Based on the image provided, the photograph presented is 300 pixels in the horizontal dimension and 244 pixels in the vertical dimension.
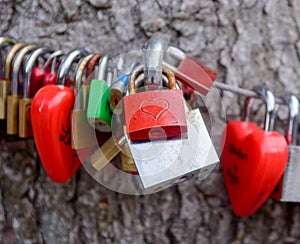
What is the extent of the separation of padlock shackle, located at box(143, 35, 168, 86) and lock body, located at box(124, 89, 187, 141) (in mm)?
34

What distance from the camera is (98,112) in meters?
0.58

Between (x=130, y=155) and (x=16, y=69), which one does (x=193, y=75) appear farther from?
(x=16, y=69)

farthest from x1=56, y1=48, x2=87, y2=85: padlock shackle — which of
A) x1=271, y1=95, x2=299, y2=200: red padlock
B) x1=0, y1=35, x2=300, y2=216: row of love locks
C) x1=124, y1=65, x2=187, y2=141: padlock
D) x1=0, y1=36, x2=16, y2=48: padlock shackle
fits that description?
x1=271, y1=95, x2=299, y2=200: red padlock

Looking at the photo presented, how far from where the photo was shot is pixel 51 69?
728 mm

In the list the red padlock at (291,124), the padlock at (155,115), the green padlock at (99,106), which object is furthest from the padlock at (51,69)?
the red padlock at (291,124)

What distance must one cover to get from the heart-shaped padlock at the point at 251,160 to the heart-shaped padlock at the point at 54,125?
0.24 metres

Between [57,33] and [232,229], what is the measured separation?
46 centimetres

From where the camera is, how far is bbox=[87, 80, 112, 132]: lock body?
1.90 feet

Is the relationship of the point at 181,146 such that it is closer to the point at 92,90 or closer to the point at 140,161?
the point at 140,161

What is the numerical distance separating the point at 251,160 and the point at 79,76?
27 cm

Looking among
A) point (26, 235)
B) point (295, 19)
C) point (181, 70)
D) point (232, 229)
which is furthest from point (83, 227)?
point (295, 19)

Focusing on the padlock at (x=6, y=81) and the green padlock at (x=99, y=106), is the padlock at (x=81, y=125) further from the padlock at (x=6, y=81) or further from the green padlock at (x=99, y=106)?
the padlock at (x=6, y=81)

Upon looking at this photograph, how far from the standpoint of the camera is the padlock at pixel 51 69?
Answer: 0.69 meters

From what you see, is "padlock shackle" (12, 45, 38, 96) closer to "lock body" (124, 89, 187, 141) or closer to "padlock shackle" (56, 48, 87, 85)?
"padlock shackle" (56, 48, 87, 85)
